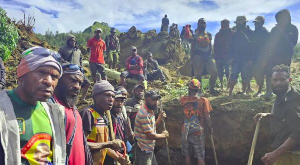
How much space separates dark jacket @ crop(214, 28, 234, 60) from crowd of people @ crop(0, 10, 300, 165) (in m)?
0.03

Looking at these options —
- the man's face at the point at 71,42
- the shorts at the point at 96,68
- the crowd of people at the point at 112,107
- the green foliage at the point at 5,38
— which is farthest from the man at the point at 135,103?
the green foliage at the point at 5,38

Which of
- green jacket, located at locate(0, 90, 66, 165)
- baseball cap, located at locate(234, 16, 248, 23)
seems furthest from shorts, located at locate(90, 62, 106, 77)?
green jacket, located at locate(0, 90, 66, 165)

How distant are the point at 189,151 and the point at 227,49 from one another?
3202mm

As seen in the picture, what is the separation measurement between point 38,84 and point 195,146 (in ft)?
13.4

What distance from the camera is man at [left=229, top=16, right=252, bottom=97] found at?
22.2 feet

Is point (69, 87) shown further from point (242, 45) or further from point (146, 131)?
point (242, 45)

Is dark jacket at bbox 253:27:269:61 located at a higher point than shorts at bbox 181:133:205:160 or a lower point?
higher

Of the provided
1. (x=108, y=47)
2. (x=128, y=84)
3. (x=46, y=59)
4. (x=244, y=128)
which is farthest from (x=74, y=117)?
(x=108, y=47)

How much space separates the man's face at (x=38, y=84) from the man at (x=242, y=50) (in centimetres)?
583

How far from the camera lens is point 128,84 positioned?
988 cm

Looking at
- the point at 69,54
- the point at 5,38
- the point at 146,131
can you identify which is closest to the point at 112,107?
the point at 146,131

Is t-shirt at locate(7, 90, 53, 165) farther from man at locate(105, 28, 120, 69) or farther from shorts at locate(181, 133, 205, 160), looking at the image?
man at locate(105, 28, 120, 69)

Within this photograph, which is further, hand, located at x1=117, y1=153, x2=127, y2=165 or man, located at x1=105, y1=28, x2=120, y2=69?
man, located at x1=105, y1=28, x2=120, y2=69

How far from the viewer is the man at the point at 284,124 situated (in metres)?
3.25
